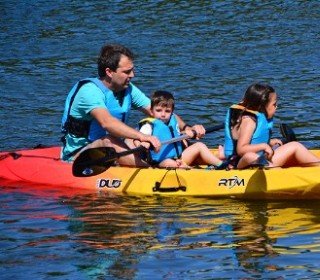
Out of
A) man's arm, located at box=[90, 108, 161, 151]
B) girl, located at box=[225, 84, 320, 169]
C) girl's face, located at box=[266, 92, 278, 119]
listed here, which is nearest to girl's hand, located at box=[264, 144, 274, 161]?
girl, located at box=[225, 84, 320, 169]

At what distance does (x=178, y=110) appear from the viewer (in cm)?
1388

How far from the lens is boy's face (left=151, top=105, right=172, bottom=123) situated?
9.66 m

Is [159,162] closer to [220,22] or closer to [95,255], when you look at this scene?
[95,255]

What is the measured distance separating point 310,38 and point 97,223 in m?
10.5

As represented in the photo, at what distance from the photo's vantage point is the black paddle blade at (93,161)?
9.34 metres

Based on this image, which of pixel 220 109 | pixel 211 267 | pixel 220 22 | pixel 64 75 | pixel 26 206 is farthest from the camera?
pixel 220 22

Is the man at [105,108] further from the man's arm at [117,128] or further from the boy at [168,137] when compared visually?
the boy at [168,137]

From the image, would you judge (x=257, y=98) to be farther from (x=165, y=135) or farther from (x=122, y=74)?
(x=122, y=74)

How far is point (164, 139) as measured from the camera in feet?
31.7

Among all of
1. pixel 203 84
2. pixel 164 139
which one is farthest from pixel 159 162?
pixel 203 84

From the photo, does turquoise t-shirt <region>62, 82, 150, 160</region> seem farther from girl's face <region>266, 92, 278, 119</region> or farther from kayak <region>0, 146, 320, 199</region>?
girl's face <region>266, 92, 278, 119</region>

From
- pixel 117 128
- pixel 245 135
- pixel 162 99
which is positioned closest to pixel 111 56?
pixel 162 99

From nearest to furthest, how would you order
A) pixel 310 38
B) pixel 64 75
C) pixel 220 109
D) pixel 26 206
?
pixel 26 206, pixel 220 109, pixel 64 75, pixel 310 38

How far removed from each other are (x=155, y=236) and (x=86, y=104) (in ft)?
5.76
